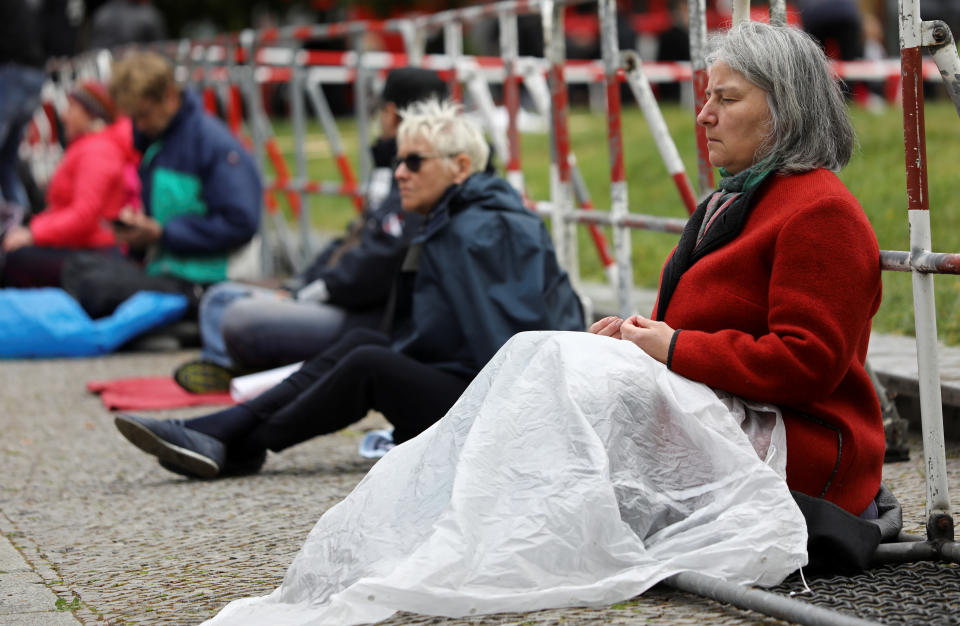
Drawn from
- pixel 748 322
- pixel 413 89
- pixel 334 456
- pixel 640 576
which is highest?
pixel 413 89

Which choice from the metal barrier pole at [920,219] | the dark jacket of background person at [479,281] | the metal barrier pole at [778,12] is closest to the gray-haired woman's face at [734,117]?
the metal barrier pole at [920,219]

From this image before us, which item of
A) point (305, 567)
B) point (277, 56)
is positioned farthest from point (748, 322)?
point (277, 56)

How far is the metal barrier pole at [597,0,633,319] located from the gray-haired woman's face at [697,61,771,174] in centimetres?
249

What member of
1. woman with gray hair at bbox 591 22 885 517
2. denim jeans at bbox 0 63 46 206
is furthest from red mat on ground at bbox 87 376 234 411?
denim jeans at bbox 0 63 46 206

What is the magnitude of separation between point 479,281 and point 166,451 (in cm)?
110

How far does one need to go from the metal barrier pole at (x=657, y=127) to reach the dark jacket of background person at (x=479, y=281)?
837 millimetres

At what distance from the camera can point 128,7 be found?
574 inches

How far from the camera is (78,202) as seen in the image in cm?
872

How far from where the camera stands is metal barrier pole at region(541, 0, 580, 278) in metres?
6.43

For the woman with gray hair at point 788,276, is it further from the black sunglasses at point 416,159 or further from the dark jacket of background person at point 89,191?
the dark jacket of background person at point 89,191

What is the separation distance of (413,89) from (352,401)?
1.97 metres

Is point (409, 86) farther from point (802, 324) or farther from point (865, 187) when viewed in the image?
point (802, 324)

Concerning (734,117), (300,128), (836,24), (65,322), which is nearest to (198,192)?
(65,322)

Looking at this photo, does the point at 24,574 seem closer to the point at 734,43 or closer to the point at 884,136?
the point at 734,43
